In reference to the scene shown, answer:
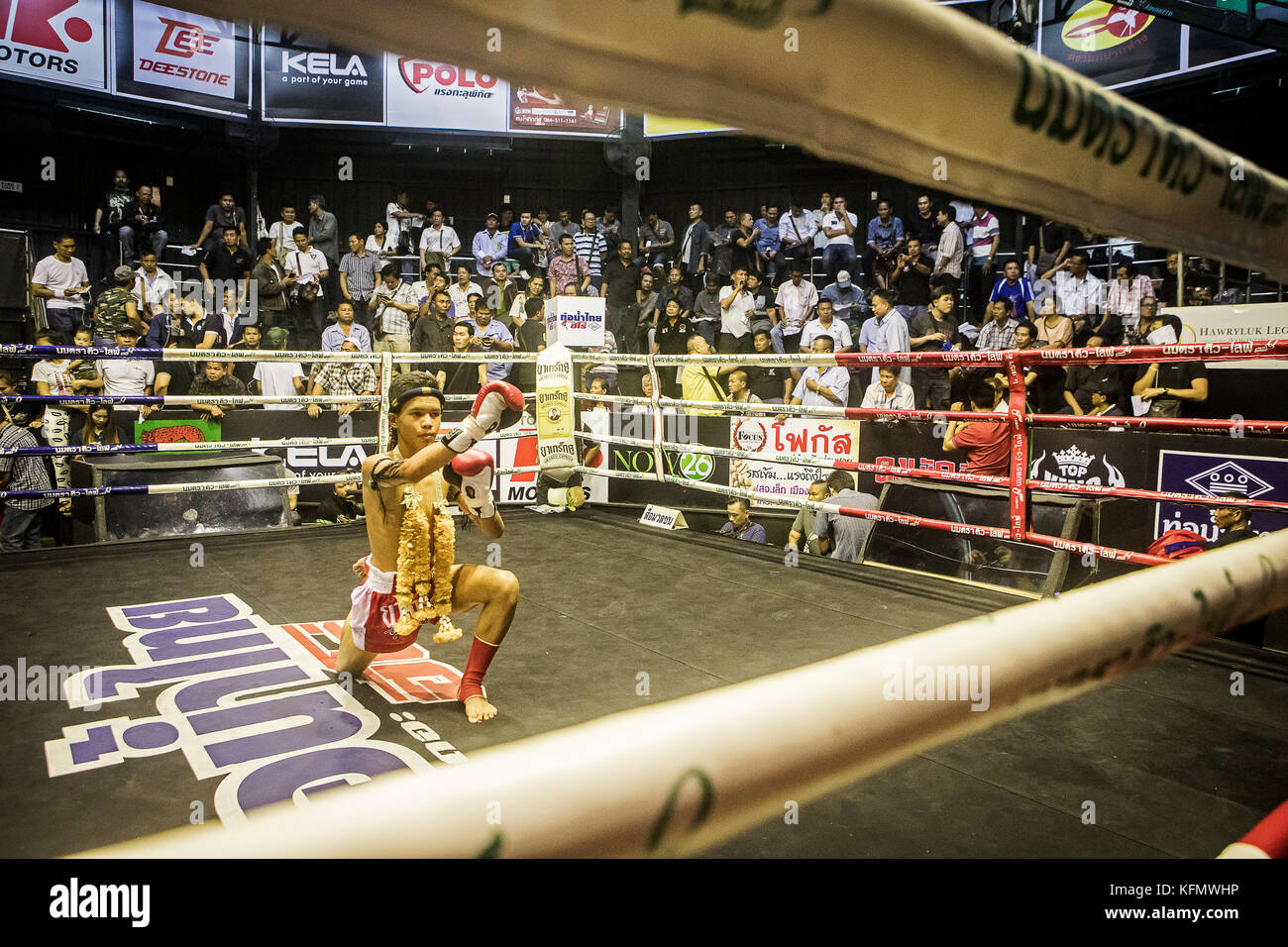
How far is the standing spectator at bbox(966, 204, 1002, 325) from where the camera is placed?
9.89 metres

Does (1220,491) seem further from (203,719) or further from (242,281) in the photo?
(242,281)

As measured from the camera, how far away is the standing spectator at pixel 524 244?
1213 centimetres

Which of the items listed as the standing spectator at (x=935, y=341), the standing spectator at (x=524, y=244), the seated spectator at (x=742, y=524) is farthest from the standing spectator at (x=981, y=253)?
the standing spectator at (x=524, y=244)

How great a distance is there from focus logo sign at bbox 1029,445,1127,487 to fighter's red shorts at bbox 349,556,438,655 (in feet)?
12.6

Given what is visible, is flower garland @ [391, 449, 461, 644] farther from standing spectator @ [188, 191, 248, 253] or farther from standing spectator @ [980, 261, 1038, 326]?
standing spectator @ [188, 191, 248, 253]

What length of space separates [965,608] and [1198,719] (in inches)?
49.7

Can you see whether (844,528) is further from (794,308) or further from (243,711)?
(794,308)

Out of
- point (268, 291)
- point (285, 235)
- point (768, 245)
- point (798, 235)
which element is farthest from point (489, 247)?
point (798, 235)

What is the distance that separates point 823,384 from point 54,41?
33.5ft

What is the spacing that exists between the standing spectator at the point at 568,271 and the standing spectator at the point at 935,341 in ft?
14.6

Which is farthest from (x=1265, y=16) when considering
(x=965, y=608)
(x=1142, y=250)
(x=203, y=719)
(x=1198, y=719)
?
(x=203, y=719)

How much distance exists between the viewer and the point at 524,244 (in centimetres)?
1221

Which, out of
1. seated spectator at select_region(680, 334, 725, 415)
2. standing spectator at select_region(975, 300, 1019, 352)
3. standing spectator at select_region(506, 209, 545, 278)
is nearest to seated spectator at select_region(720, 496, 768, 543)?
seated spectator at select_region(680, 334, 725, 415)
